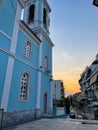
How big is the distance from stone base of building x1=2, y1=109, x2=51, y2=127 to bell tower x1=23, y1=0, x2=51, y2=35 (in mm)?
9617

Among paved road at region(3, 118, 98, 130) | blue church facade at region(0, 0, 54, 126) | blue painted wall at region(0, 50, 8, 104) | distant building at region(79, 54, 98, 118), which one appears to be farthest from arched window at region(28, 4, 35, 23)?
distant building at region(79, 54, 98, 118)

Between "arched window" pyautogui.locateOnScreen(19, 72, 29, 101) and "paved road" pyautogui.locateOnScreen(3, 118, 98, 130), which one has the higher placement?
"arched window" pyautogui.locateOnScreen(19, 72, 29, 101)

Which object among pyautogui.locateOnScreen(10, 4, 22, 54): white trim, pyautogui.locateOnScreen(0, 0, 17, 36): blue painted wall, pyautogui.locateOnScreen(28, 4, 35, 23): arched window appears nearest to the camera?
pyautogui.locateOnScreen(0, 0, 17, 36): blue painted wall

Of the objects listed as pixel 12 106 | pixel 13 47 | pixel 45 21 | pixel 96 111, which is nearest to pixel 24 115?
pixel 12 106

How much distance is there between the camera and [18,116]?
32.2 feet

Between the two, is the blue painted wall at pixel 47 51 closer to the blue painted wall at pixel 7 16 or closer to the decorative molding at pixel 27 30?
the decorative molding at pixel 27 30

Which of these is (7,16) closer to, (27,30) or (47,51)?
(27,30)

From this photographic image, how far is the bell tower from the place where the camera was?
16680mm

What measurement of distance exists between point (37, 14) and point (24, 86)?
10.3 meters

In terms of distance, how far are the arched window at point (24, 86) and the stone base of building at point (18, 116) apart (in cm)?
128

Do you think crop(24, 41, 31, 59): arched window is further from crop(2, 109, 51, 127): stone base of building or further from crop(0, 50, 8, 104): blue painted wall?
crop(2, 109, 51, 127): stone base of building

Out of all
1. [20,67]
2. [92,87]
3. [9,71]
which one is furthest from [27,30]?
[92,87]

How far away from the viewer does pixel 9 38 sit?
977 cm

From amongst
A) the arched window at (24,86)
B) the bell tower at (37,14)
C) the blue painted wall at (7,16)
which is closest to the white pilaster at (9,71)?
the blue painted wall at (7,16)
